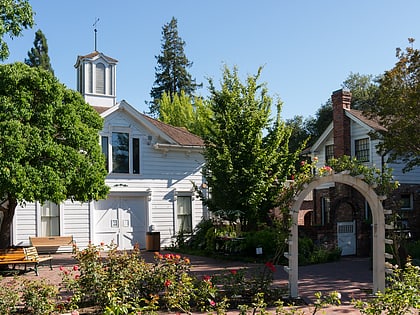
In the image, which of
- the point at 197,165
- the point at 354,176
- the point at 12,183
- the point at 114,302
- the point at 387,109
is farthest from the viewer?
the point at 197,165

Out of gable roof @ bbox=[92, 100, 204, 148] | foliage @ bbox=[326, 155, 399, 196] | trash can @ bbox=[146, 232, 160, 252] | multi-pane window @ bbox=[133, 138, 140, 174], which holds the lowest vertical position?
trash can @ bbox=[146, 232, 160, 252]

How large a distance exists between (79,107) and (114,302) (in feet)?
29.2

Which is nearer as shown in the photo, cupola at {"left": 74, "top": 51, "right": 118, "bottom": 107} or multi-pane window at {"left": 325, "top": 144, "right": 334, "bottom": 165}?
cupola at {"left": 74, "top": 51, "right": 118, "bottom": 107}

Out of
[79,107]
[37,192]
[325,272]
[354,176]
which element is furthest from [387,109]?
[37,192]

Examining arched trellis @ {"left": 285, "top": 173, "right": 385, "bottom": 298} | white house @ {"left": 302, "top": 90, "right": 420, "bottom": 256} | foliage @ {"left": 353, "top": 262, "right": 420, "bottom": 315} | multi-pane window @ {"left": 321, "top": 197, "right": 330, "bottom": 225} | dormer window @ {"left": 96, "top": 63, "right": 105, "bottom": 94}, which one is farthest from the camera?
multi-pane window @ {"left": 321, "top": 197, "right": 330, "bottom": 225}

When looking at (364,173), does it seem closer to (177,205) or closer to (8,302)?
(8,302)

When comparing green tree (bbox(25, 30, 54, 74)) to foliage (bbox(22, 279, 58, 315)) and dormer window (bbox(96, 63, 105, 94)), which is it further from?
foliage (bbox(22, 279, 58, 315))

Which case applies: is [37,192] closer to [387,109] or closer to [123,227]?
[123,227]

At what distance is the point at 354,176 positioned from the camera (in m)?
10.6

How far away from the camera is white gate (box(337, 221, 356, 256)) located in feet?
62.6

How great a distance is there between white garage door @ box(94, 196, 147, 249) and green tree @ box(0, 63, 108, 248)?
5837mm

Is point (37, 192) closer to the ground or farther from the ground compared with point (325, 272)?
farther from the ground

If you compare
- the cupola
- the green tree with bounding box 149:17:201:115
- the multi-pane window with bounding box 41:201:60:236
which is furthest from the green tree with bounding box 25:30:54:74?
the multi-pane window with bounding box 41:201:60:236

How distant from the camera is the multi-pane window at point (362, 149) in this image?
79.5 ft
